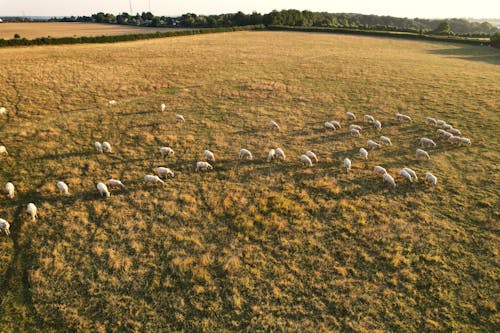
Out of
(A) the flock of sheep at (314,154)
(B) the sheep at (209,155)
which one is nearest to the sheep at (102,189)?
(A) the flock of sheep at (314,154)

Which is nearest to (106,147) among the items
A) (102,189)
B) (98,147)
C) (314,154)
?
(98,147)

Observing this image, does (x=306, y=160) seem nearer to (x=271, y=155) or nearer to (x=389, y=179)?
(x=271, y=155)

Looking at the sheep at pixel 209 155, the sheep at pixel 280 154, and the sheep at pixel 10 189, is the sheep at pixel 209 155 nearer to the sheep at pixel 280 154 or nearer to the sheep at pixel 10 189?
the sheep at pixel 280 154

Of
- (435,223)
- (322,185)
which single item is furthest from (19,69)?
(435,223)

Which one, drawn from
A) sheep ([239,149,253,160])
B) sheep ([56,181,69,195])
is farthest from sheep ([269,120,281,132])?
sheep ([56,181,69,195])

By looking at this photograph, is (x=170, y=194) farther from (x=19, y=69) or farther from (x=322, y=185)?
(x=19, y=69)

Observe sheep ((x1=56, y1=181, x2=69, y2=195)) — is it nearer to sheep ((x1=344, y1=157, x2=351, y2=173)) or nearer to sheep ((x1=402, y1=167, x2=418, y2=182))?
sheep ((x1=344, y1=157, x2=351, y2=173))
